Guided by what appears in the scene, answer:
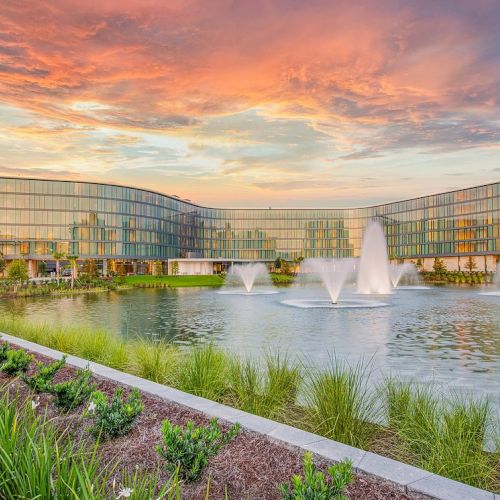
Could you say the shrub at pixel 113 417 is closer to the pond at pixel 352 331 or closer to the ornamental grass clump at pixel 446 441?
the ornamental grass clump at pixel 446 441

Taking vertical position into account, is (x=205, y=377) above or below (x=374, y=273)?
above

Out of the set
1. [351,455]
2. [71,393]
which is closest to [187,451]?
[351,455]

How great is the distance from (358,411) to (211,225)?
128192mm

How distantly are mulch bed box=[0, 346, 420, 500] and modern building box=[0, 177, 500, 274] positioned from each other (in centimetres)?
7211

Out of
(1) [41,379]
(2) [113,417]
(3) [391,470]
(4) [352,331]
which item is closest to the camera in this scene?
(3) [391,470]

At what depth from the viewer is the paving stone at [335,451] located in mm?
4781

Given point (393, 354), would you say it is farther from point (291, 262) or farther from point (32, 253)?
point (291, 262)

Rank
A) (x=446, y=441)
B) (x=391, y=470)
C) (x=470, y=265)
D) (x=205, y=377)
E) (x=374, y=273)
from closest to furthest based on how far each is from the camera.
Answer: (x=391, y=470) → (x=446, y=441) → (x=205, y=377) → (x=374, y=273) → (x=470, y=265)

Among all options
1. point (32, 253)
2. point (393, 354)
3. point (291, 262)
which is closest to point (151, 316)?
point (393, 354)

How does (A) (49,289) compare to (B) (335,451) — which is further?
(A) (49,289)

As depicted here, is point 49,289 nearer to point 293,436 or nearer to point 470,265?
point 293,436

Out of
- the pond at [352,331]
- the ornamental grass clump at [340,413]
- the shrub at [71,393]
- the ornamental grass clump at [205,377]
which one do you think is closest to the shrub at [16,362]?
the shrub at [71,393]

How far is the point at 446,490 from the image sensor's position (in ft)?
13.6

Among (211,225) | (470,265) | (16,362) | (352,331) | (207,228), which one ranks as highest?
(211,225)
